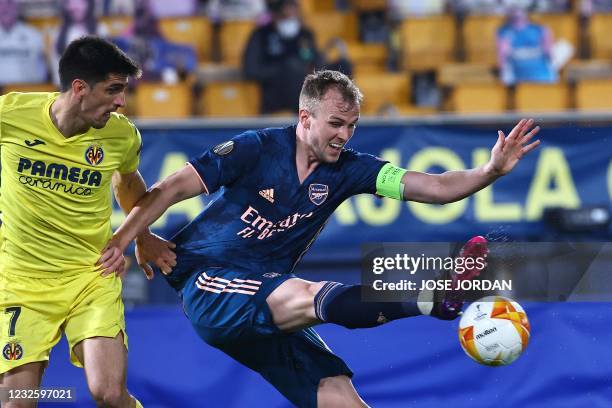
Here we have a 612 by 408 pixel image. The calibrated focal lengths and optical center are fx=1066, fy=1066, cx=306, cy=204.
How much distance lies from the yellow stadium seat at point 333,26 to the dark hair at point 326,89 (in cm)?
686

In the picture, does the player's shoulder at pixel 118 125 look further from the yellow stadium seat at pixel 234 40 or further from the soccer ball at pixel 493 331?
the yellow stadium seat at pixel 234 40

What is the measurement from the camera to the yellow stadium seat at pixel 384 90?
11.3 m

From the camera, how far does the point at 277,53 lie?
10898mm

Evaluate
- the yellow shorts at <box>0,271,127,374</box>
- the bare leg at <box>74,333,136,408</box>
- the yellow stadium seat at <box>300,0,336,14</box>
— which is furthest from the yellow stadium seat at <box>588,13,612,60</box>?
the bare leg at <box>74,333,136,408</box>

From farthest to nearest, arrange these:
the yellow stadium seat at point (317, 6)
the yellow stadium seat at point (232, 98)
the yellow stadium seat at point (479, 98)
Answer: the yellow stadium seat at point (317, 6), the yellow stadium seat at point (232, 98), the yellow stadium seat at point (479, 98)

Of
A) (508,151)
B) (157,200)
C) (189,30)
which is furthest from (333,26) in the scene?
(508,151)

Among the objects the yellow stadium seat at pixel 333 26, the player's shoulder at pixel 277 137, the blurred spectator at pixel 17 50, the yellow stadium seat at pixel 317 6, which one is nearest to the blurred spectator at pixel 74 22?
the blurred spectator at pixel 17 50

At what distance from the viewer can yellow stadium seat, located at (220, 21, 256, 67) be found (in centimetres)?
1203

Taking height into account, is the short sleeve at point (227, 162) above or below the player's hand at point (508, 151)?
below

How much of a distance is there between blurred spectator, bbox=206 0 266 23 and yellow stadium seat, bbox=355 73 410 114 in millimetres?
1670

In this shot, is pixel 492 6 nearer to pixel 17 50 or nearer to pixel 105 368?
pixel 17 50

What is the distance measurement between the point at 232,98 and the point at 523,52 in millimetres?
3161

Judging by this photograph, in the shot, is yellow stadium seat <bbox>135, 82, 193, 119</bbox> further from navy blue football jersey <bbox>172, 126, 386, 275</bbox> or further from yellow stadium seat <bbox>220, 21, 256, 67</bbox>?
navy blue football jersey <bbox>172, 126, 386, 275</bbox>

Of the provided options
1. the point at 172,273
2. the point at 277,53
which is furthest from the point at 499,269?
the point at 277,53
